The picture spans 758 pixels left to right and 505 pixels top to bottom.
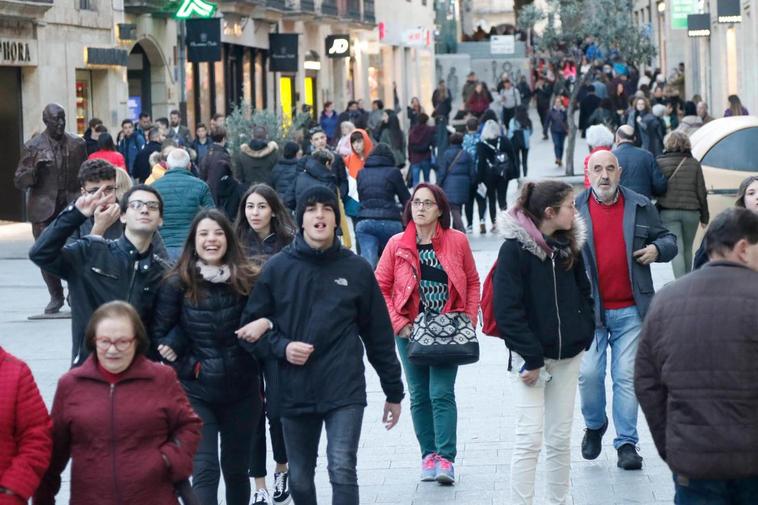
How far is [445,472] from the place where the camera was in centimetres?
861

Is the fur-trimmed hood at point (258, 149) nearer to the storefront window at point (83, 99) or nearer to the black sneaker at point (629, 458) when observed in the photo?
the black sneaker at point (629, 458)

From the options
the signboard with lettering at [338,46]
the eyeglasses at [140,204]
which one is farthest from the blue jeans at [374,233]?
the signboard with lettering at [338,46]

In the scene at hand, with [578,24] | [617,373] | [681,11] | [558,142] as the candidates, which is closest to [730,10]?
[578,24]

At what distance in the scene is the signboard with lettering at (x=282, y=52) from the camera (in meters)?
40.7

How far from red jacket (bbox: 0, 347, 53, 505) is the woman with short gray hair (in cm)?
960

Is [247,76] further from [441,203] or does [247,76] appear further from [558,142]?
[441,203]

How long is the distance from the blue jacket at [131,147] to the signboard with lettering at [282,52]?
15142mm

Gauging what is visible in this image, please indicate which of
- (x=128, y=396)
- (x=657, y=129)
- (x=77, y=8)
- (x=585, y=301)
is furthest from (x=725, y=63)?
(x=128, y=396)

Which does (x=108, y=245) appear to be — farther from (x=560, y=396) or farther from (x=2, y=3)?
(x=2, y=3)

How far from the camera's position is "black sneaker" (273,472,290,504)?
27.5 ft

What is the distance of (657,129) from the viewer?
25.1 meters

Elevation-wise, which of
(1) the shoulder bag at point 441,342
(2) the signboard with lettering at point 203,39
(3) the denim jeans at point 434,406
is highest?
(2) the signboard with lettering at point 203,39

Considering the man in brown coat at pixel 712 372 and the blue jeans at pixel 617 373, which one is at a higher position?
the man in brown coat at pixel 712 372

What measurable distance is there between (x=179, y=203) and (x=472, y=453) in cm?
398
